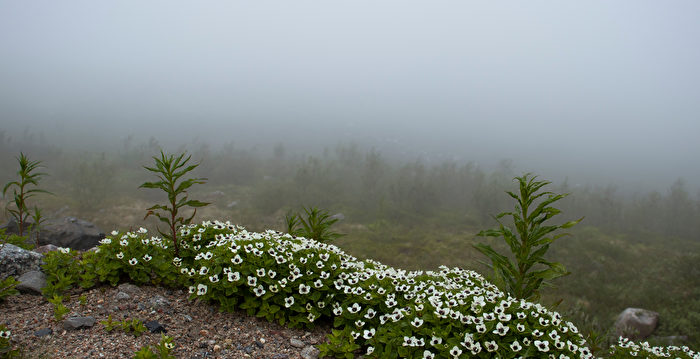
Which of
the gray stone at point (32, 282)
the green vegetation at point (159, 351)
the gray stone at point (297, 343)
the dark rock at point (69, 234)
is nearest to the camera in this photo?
the green vegetation at point (159, 351)

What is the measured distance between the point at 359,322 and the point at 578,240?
1565cm

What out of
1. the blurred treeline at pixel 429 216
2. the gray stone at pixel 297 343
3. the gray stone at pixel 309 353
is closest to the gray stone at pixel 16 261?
the gray stone at pixel 297 343

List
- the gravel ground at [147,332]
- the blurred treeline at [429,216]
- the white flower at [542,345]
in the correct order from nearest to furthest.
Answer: the white flower at [542,345], the gravel ground at [147,332], the blurred treeline at [429,216]

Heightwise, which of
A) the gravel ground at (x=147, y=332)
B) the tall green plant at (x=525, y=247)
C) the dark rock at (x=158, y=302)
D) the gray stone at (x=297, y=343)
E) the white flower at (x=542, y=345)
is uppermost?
the tall green plant at (x=525, y=247)

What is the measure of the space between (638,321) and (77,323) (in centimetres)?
1171

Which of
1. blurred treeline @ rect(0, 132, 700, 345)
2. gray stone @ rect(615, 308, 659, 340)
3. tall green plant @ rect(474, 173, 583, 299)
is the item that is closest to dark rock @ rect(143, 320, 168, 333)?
tall green plant @ rect(474, 173, 583, 299)

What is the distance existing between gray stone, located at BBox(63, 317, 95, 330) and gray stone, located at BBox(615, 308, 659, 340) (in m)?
10.8

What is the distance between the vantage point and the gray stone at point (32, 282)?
16.1ft

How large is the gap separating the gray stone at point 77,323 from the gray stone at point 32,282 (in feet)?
3.72

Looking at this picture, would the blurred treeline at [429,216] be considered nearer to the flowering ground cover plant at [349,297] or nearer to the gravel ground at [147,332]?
the flowering ground cover plant at [349,297]

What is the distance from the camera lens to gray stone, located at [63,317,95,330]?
13.6 ft

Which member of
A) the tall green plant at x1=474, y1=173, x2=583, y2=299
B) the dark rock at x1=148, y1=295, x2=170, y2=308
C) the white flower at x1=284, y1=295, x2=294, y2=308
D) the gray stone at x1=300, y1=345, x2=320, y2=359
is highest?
the tall green plant at x1=474, y1=173, x2=583, y2=299

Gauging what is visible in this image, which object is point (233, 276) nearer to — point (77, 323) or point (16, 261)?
point (77, 323)

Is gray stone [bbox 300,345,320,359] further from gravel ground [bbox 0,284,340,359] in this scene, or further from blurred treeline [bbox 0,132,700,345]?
blurred treeline [bbox 0,132,700,345]
